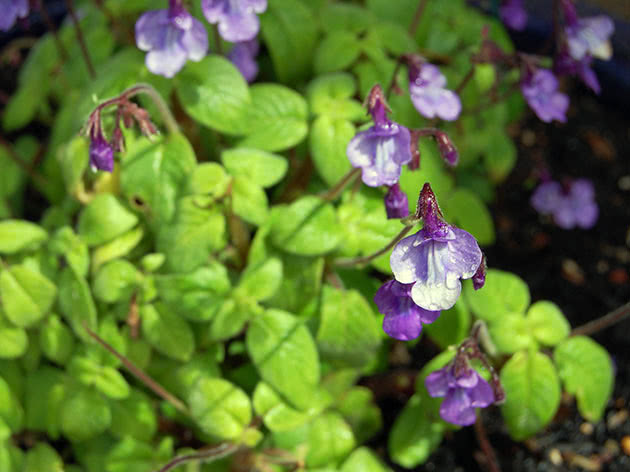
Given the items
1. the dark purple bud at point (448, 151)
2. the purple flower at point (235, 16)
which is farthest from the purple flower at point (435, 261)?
the purple flower at point (235, 16)

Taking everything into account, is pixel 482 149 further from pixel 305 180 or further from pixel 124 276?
pixel 124 276

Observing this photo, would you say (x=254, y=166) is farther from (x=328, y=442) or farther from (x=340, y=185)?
(x=328, y=442)

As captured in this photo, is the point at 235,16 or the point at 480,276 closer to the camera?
the point at 480,276

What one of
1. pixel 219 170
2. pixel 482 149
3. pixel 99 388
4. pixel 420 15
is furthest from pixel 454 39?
pixel 99 388

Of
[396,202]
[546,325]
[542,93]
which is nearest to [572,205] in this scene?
[542,93]

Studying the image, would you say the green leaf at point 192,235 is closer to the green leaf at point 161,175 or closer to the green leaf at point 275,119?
the green leaf at point 161,175

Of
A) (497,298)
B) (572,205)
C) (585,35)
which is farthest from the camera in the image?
(572,205)
